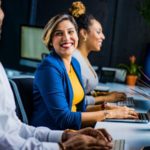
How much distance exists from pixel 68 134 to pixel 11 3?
10.0ft

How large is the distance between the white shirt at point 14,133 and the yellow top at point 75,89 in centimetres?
76

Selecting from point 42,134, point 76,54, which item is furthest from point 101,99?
point 42,134

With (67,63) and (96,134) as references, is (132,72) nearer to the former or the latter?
(67,63)

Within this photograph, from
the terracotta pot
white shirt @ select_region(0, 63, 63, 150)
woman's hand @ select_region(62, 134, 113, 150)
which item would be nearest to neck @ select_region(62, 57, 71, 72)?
white shirt @ select_region(0, 63, 63, 150)

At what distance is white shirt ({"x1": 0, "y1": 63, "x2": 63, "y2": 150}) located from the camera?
133cm

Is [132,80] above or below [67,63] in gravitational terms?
below

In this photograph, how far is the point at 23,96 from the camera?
228 centimetres

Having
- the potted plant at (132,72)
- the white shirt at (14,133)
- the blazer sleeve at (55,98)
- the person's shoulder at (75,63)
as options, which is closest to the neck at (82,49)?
the person's shoulder at (75,63)

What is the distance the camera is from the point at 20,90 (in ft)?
7.45

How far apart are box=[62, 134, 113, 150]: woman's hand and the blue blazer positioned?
67cm

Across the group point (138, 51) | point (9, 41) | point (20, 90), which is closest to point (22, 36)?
point (9, 41)

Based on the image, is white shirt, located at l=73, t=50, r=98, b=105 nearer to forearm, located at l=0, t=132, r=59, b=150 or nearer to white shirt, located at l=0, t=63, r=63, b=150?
white shirt, located at l=0, t=63, r=63, b=150

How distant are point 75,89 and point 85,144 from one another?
98 cm

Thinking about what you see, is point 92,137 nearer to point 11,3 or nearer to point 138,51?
point 138,51
